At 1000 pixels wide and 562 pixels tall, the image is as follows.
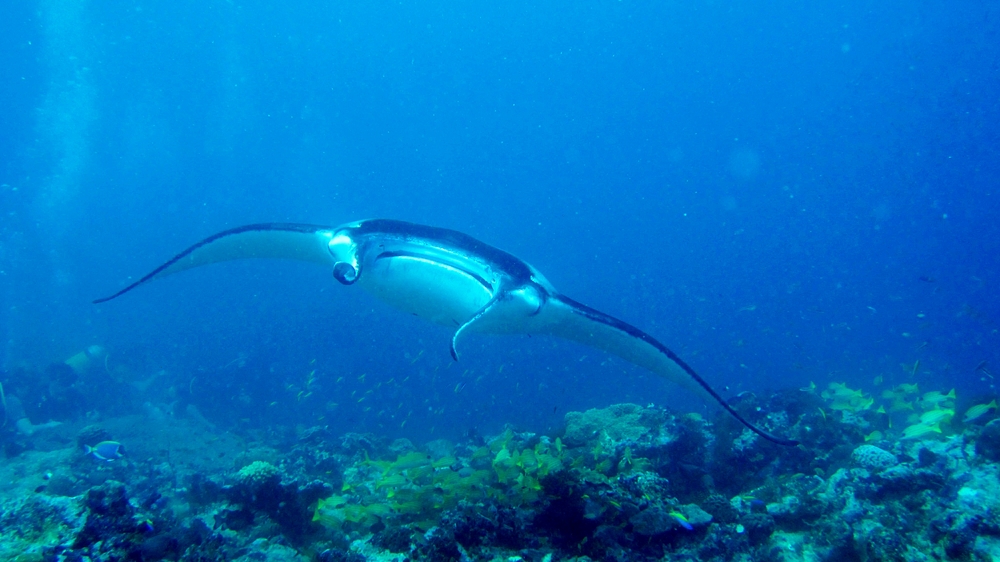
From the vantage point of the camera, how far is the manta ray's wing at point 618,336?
195 inches

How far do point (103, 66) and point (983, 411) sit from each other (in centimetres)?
8313

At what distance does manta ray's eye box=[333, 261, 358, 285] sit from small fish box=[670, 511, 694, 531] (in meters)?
3.16

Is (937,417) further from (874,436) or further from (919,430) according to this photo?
(874,436)

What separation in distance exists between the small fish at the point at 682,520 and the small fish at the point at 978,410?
522 cm

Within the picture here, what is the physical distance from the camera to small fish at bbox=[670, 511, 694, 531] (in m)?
3.15

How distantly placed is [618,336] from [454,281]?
2083 mm

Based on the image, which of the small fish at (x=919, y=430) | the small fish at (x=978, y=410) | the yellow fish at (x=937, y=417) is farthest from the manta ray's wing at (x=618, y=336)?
the yellow fish at (x=937, y=417)

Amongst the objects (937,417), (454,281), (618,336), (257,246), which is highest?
(257,246)

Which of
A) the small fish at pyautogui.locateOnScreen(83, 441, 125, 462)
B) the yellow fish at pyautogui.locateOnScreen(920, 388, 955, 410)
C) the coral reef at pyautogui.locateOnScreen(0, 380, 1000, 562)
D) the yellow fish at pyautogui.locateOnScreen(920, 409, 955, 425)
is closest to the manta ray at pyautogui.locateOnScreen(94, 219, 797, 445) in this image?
the coral reef at pyautogui.locateOnScreen(0, 380, 1000, 562)

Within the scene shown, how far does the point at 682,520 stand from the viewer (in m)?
3.19

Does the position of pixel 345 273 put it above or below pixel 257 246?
below

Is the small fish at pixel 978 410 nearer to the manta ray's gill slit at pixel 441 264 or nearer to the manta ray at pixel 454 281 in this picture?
the manta ray at pixel 454 281

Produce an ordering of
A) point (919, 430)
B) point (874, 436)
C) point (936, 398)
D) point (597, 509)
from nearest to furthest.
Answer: point (597, 509)
point (919, 430)
point (874, 436)
point (936, 398)

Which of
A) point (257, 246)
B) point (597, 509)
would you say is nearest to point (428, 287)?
point (597, 509)
